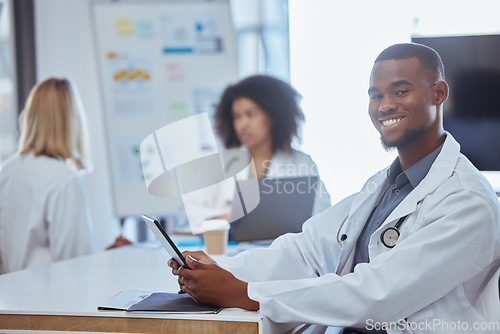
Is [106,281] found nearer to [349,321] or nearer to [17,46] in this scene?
[349,321]

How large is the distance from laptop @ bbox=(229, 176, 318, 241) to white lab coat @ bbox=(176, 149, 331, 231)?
2 cm

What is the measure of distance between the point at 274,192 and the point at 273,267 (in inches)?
15.4

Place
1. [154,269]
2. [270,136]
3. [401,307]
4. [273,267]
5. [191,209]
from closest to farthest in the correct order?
[401,307] < [273,267] < [154,269] < [270,136] < [191,209]

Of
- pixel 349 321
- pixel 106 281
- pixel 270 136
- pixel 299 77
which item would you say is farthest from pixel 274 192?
pixel 349 321

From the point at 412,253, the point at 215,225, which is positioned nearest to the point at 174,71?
the point at 215,225

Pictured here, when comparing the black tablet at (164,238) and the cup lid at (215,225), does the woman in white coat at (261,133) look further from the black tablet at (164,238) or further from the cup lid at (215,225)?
the black tablet at (164,238)

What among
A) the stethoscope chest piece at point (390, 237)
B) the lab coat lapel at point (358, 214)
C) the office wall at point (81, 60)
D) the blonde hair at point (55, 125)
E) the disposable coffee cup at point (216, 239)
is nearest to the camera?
the stethoscope chest piece at point (390, 237)

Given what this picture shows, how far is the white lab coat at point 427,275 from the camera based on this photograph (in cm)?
118

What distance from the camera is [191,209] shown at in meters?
2.48

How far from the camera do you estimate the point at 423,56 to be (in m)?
1.29

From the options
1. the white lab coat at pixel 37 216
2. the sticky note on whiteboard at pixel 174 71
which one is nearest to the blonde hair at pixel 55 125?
the white lab coat at pixel 37 216

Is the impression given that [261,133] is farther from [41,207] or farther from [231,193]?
[41,207]

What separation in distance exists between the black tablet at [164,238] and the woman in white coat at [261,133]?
462mm

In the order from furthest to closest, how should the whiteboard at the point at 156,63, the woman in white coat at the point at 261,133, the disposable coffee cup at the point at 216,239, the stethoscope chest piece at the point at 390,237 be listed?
the whiteboard at the point at 156,63
the disposable coffee cup at the point at 216,239
the woman in white coat at the point at 261,133
the stethoscope chest piece at the point at 390,237
